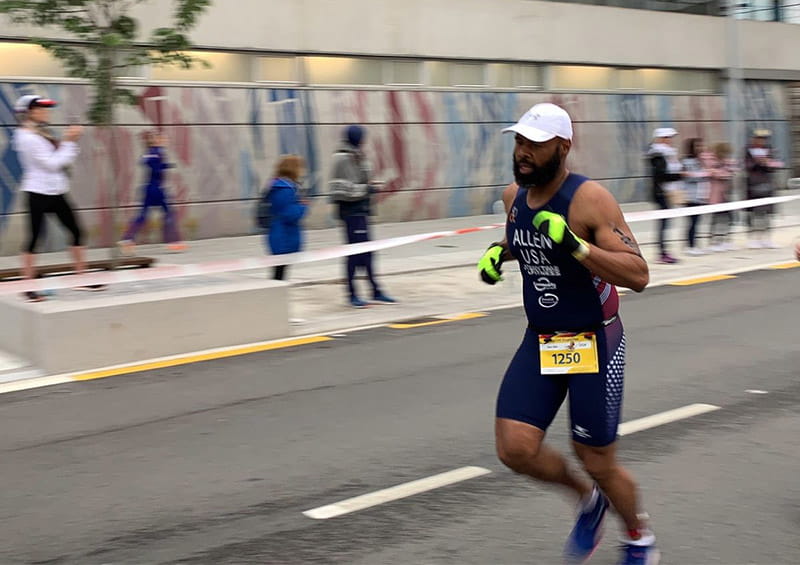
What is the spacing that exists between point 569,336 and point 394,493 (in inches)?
63.7

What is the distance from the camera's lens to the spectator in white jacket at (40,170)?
9609 mm

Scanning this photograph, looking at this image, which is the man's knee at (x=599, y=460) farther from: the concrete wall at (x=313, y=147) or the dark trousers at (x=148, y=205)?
the dark trousers at (x=148, y=205)

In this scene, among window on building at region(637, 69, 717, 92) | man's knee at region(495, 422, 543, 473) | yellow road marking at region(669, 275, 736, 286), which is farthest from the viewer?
window on building at region(637, 69, 717, 92)

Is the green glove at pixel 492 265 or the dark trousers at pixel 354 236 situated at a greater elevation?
the green glove at pixel 492 265

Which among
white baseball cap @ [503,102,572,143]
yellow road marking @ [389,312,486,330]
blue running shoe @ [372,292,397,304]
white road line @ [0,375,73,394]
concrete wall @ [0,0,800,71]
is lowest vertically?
yellow road marking @ [389,312,486,330]

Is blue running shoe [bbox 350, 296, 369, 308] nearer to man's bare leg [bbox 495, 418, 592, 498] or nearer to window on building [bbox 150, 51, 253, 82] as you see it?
man's bare leg [bbox 495, 418, 592, 498]

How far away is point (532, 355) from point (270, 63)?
636 inches

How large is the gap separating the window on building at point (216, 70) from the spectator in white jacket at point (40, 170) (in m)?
8.23

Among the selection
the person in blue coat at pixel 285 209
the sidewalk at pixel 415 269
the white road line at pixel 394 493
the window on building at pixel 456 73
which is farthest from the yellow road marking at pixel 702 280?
the window on building at pixel 456 73

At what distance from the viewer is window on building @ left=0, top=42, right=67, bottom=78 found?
52.6 ft

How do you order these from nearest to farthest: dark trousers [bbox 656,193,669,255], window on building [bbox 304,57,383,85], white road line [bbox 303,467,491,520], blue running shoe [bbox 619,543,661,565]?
1. blue running shoe [bbox 619,543,661,565]
2. white road line [bbox 303,467,491,520]
3. dark trousers [bbox 656,193,669,255]
4. window on building [bbox 304,57,383,85]

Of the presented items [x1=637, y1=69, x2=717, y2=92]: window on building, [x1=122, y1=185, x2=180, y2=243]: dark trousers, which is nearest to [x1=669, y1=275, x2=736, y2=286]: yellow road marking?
[x1=122, y1=185, x2=180, y2=243]: dark trousers

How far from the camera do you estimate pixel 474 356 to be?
28.9ft

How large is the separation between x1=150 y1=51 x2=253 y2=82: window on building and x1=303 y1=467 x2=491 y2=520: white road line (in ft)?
44.6
